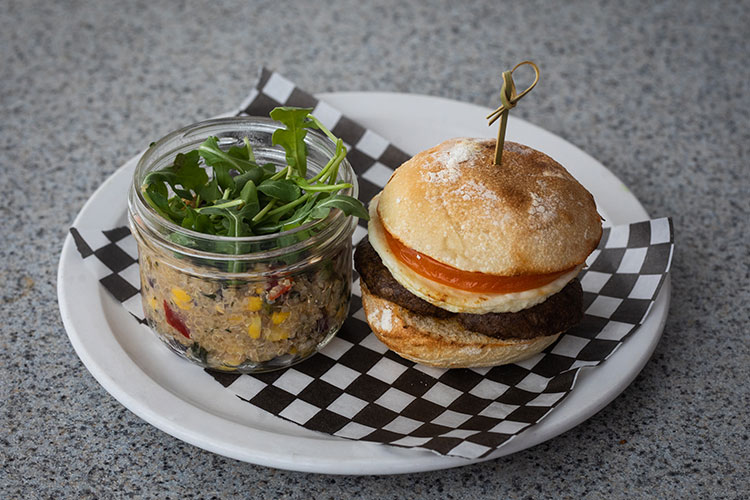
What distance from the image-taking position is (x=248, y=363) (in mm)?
1494

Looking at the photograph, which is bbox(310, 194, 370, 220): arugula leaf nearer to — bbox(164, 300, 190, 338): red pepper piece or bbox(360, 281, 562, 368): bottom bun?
bbox(360, 281, 562, 368): bottom bun

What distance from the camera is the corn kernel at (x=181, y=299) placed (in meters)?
1.44

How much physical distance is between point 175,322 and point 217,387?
5.9 inches

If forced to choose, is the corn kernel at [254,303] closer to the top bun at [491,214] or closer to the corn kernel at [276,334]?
the corn kernel at [276,334]

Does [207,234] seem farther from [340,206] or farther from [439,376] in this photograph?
[439,376]

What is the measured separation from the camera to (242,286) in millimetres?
1410

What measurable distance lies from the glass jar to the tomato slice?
0.50 ft

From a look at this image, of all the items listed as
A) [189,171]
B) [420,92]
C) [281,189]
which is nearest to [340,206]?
[281,189]

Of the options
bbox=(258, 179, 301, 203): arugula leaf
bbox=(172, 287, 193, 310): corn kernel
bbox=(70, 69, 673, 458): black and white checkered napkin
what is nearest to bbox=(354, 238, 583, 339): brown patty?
bbox=(70, 69, 673, 458): black and white checkered napkin

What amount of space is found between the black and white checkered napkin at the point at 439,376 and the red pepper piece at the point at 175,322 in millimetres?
114

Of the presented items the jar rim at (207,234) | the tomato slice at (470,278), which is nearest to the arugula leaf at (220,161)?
the jar rim at (207,234)

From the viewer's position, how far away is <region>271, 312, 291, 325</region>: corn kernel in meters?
1.45

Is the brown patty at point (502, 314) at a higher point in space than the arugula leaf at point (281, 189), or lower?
lower

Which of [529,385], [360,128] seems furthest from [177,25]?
[529,385]
